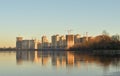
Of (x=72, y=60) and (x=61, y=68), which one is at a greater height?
(x=72, y=60)

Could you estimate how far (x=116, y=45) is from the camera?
100125mm

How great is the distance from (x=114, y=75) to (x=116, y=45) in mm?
75148

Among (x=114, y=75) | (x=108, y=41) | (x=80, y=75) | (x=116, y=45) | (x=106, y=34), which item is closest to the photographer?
(x=114, y=75)

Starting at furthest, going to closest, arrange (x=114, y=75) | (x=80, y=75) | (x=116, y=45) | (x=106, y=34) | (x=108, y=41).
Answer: (x=106, y=34) → (x=108, y=41) → (x=116, y=45) → (x=80, y=75) → (x=114, y=75)

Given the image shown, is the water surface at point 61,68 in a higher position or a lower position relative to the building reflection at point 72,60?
lower

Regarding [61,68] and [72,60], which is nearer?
[61,68]

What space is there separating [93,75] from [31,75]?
5945 millimetres

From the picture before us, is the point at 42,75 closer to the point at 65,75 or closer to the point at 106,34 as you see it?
the point at 65,75

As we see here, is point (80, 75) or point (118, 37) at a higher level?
point (118, 37)

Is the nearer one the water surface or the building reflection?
the water surface

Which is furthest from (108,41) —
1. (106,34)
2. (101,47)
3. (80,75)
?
(80,75)

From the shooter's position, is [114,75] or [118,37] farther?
[118,37]

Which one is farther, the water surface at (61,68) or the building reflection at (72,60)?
the building reflection at (72,60)

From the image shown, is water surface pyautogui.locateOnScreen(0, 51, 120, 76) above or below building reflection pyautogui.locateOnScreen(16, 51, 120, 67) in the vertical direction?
below
